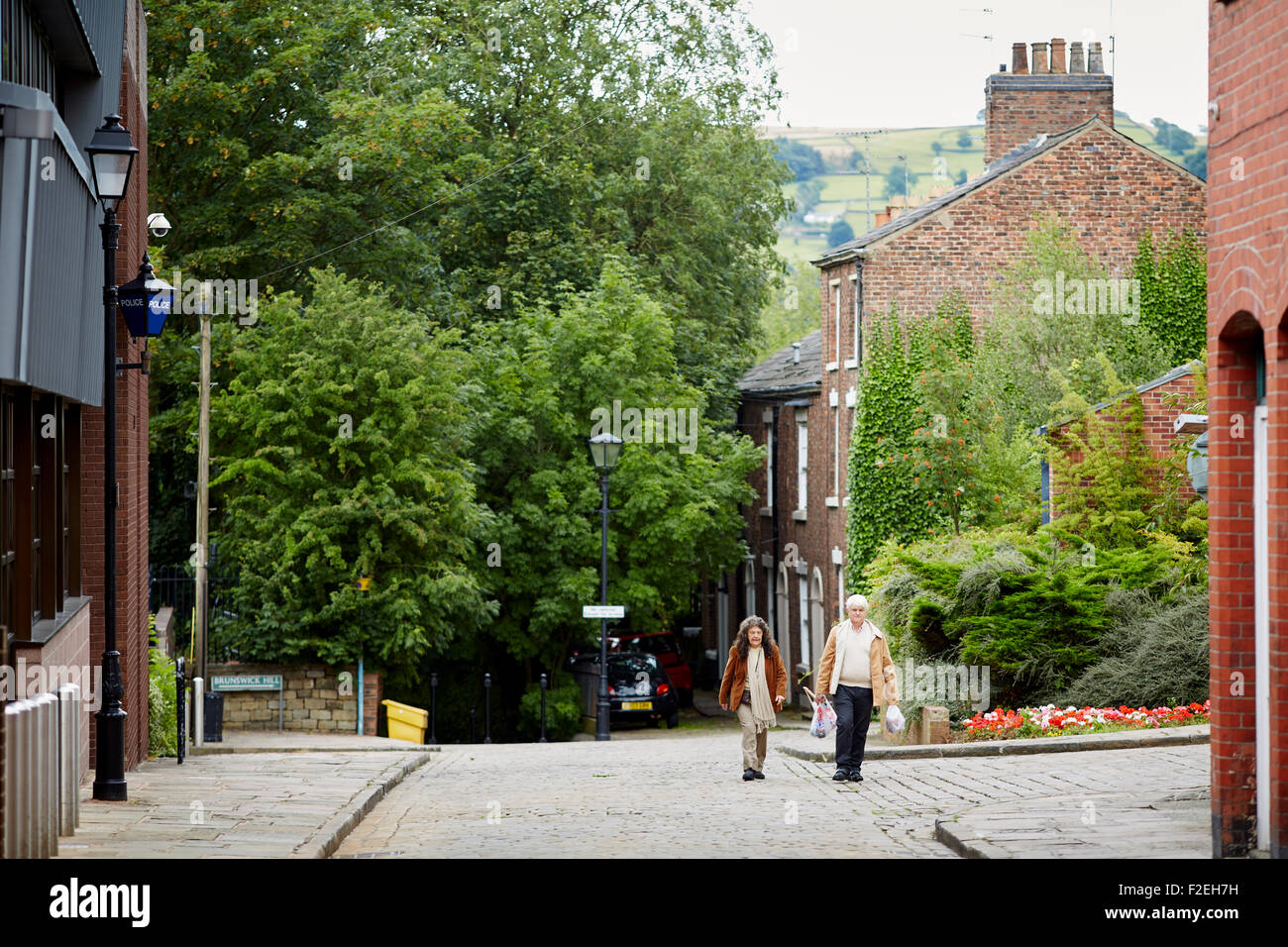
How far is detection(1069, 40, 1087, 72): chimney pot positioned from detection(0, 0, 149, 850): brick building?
21.9 m

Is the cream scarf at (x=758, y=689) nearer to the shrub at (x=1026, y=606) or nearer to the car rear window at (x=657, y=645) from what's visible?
the shrub at (x=1026, y=606)

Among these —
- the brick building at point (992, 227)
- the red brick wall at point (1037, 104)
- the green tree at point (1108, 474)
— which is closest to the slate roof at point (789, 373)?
the brick building at point (992, 227)

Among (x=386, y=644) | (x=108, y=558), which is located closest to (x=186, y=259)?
(x=386, y=644)

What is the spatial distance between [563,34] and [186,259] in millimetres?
14242

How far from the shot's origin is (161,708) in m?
19.4

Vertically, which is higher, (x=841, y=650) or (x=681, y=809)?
(x=841, y=650)

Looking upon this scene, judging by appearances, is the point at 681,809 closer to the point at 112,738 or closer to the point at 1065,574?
the point at 112,738

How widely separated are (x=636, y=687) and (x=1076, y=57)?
16.2m

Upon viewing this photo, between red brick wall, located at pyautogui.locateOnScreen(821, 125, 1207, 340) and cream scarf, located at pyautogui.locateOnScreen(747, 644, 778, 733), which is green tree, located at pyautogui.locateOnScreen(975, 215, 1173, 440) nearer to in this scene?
red brick wall, located at pyautogui.locateOnScreen(821, 125, 1207, 340)

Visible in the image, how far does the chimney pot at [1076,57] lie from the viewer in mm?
33625

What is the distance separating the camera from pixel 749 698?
50.8 feet

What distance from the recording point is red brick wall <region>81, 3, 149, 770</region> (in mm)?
14773

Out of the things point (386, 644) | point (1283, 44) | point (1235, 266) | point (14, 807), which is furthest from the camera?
point (386, 644)

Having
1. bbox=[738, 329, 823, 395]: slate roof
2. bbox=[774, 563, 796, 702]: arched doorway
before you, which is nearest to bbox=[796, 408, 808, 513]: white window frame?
bbox=[738, 329, 823, 395]: slate roof
